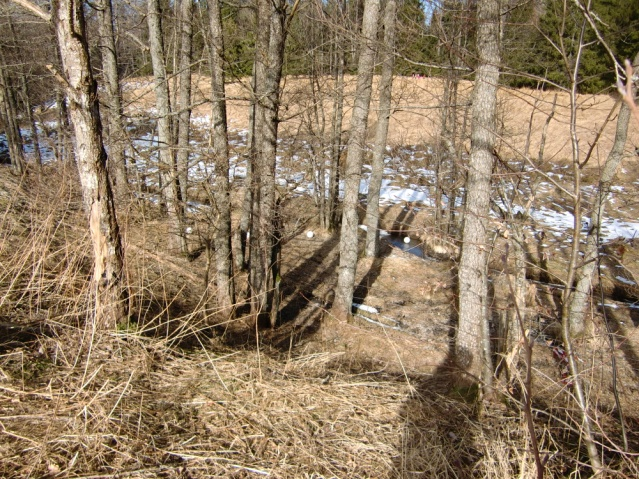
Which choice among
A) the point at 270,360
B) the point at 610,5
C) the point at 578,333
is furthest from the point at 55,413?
the point at 610,5

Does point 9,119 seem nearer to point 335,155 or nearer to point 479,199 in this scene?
point 335,155

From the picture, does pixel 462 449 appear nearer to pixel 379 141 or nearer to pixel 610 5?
pixel 379 141

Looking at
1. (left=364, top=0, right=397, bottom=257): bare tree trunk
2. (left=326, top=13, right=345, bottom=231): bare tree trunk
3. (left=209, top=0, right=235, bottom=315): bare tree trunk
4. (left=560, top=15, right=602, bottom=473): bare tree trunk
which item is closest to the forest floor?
(left=560, top=15, right=602, bottom=473): bare tree trunk

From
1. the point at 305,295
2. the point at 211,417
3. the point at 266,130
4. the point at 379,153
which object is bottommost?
the point at 305,295

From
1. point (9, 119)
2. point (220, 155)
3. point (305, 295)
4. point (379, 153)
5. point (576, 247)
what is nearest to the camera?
point (576, 247)

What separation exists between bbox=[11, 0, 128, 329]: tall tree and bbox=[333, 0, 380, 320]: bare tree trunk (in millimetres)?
5168

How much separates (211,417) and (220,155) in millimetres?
4643

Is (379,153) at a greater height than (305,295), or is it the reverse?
(379,153)

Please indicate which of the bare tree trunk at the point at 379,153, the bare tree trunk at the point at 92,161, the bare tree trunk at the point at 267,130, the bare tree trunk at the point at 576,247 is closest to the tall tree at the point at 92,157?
the bare tree trunk at the point at 92,161

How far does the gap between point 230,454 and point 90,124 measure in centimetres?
258

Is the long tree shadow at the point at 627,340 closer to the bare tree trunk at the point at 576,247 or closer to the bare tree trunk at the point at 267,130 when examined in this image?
the bare tree trunk at the point at 576,247

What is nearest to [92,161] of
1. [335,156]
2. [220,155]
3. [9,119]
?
[220,155]

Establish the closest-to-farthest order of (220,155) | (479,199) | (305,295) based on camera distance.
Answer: (479,199) < (220,155) < (305,295)

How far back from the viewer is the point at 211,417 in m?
2.65
